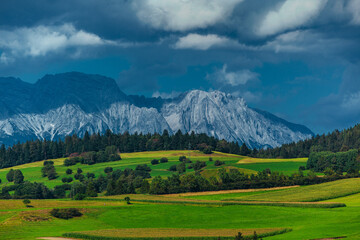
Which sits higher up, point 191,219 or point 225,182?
point 225,182

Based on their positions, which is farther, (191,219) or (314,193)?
(314,193)

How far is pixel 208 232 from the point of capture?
96.9 meters

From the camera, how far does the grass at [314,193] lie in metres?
151

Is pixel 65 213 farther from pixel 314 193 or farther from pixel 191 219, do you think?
pixel 314 193

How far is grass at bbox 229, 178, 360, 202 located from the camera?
150625 millimetres

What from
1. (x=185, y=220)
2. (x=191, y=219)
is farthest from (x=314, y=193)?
(x=185, y=220)

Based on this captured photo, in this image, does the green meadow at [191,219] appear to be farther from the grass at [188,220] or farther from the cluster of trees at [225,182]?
the cluster of trees at [225,182]

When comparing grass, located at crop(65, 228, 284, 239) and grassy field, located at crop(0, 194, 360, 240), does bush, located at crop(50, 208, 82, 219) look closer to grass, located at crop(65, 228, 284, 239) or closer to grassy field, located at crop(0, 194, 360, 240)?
grassy field, located at crop(0, 194, 360, 240)

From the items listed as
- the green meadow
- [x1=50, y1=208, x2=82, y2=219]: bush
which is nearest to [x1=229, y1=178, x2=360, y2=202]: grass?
the green meadow

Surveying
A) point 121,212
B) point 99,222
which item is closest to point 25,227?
point 99,222

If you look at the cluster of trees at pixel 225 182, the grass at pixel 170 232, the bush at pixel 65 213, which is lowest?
the grass at pixel 170 232

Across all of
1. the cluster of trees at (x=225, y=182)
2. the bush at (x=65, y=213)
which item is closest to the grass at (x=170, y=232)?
the bush at (x=65, y=213)

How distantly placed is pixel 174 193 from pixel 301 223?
82287 mm

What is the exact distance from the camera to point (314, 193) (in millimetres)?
159125
